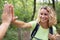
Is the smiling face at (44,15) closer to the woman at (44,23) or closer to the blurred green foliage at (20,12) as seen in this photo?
the woman at (44,23)

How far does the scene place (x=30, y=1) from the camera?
1515 cm

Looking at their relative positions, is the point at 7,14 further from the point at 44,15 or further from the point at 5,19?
the point at 44,15

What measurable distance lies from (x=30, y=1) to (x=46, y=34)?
40.0 ft

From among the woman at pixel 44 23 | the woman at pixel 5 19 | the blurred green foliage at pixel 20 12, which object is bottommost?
the blurred green foliage at pixel 20 12

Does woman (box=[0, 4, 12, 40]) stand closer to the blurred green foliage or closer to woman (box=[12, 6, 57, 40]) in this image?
woman (box=[12, 6, 57, 40])

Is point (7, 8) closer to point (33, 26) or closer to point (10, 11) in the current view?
point (10, 11)

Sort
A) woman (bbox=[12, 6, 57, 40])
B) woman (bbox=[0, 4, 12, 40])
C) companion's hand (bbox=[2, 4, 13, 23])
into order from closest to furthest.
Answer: woman (bbox=[0, 4, 12, 40]) → companion's hand (bbox=[2, 4, 13, 23]) → woman (bbox=[12, 6, 57, 40])

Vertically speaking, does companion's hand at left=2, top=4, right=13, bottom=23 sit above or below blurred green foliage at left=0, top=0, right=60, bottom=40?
above

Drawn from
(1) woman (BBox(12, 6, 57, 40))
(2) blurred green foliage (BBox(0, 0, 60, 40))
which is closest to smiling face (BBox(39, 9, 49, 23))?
(1) woman (BBox(12, 6, 57, 40))

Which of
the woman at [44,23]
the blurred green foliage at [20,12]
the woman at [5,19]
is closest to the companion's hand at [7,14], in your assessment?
the woman at [5,19]

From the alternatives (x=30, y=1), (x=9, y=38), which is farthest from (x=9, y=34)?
(x=30, y=1)

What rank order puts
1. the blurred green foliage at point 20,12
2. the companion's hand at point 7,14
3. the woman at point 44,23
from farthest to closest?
1. the blurred green foliage at point 20,12
2. the woman at point 44,23
3. the companion's hand at point 7,14

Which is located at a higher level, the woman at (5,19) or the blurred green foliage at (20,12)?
the woman at (5,19)

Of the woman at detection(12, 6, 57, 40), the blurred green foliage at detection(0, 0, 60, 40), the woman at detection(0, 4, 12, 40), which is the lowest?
the blurred green foliage at detection(0, 0, 60, 40)
